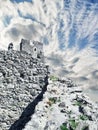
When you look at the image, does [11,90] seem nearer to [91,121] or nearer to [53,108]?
[53,108]

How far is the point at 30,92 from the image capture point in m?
35.6

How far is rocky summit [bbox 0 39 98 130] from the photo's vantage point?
32469mm

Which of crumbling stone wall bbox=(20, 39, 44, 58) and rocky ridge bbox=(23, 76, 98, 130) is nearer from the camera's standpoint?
rocky ridge bbox=(23, 76, 98, 130)

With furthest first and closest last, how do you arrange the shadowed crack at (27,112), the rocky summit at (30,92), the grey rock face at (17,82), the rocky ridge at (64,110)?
1. the grey rock face at (17,82)
2. the shadowed crack at (27,112)
3. the rocky summit at (30,92)
4. the rocky ridge at (64,110)

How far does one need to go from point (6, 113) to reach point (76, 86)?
600 cm

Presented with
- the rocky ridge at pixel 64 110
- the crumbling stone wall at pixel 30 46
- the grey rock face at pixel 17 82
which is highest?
the crumbling stone wall at pixel 30 46

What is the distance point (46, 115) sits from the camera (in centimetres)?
3077

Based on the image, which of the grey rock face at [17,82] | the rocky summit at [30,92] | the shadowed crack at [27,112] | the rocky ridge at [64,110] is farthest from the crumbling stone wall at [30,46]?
the shadowed crack at [27,112]

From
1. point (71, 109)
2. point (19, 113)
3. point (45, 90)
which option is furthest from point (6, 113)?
point (71, 109)

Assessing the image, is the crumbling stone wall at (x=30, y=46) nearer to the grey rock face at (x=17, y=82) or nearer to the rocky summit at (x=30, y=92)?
the rocky summit at (x=30, y=92)

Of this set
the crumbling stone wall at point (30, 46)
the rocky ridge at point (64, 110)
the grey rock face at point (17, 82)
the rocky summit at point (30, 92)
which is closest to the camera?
the rocky ridge at point (64, 110)

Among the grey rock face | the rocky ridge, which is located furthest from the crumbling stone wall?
the rocky ridge

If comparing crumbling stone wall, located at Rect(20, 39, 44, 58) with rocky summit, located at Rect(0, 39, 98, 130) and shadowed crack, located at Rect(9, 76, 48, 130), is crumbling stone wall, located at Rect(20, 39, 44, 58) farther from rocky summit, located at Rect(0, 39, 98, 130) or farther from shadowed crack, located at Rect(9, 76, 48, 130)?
shadowed crack, located at Rect(9, 76, 48, 130)

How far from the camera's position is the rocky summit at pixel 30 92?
1278 inches
